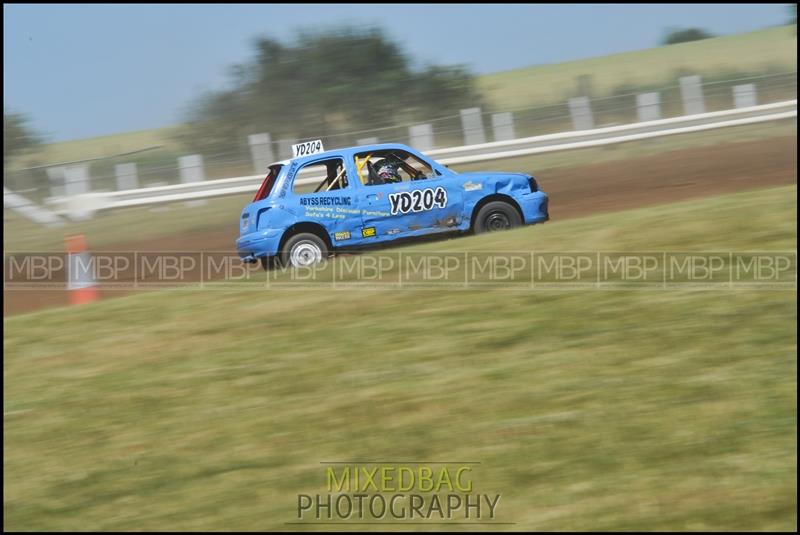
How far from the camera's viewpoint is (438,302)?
8.20m

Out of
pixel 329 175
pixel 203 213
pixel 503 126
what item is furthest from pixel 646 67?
pixel 329 175

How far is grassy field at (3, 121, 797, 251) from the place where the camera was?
18516mm

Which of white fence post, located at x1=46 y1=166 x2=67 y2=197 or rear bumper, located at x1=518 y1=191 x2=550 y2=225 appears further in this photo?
white fence post, located at x1=46 y1=166 x2=67 y2=197

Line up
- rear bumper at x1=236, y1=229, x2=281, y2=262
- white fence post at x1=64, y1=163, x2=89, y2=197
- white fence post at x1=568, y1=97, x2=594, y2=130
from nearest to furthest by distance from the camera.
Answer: rear bumper at x1=236, y1=229, x2=281, y2=262
white fence post at x1=64, y1=163, x2=89, y2=197
white fence post at x1=568, y1=97, x2=594, y2=130

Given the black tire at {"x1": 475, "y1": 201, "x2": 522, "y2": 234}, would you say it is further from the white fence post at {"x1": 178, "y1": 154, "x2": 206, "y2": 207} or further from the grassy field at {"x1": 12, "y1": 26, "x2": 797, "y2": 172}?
the white fence post at {"x1": 178, "y1": 154, "x2": 206, "y2": 207}

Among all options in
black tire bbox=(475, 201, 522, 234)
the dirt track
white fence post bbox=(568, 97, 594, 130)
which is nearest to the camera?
black tire bbox=(475, 201, 522, 234)

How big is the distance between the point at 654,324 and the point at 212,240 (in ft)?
36.5

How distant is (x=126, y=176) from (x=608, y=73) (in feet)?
99.4

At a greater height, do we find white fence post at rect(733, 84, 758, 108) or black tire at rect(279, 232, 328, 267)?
white fence post at rect(733, 84, 758, 108)

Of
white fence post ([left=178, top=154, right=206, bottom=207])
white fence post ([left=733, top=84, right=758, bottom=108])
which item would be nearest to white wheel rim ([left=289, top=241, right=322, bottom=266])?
white fence post ([left=178, top=154, right=206, bottom=207])

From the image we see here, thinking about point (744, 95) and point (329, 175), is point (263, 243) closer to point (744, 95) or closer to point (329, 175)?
point (329, 175)

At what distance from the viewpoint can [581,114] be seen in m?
22.9

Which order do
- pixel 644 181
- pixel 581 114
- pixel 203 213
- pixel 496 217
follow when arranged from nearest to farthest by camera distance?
pixel 496 217
pixel 644 181
pixel 203 213
pixel 581 114

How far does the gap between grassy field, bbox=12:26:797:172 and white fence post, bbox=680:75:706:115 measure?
29.0 inches
